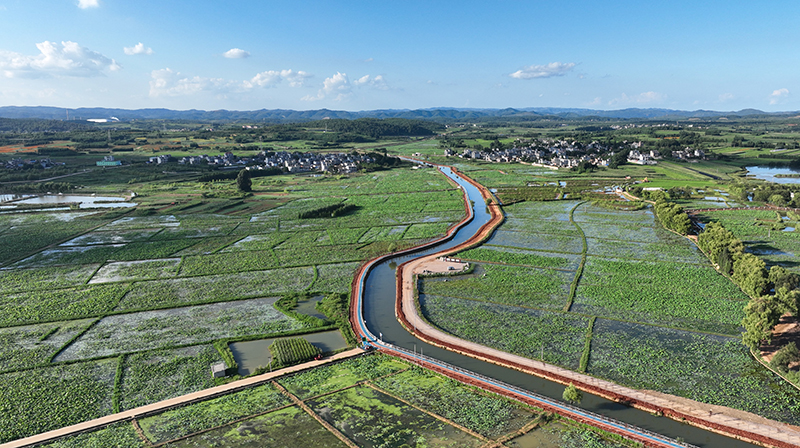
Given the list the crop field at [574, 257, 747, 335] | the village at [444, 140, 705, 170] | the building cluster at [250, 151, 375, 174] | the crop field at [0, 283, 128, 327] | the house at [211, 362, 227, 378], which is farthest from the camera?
the village at [444, 140, 705, 170]

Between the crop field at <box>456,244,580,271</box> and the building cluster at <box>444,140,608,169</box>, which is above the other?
the building cluster at <box>444,140,608,169</box>

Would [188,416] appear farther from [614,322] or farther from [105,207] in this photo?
[105,207]

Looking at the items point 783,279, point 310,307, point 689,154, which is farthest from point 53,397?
point 689,154

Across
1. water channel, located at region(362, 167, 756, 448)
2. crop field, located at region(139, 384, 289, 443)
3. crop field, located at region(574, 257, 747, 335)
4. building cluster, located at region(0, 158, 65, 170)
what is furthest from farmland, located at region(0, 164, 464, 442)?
building cluster, located at region(0, 158, 65, 170)

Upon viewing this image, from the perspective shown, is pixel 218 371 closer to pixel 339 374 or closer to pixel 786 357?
pixel 339 374

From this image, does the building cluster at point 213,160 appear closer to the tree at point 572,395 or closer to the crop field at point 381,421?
the crop field at point 381,421

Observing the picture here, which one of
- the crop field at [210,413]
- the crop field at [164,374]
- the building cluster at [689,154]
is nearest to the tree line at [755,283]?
the crop field at [210,413]

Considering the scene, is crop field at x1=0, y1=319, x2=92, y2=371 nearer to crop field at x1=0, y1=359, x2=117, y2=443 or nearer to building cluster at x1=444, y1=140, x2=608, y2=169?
crop field at x1=0, y1=359, x2=117, y2=443
